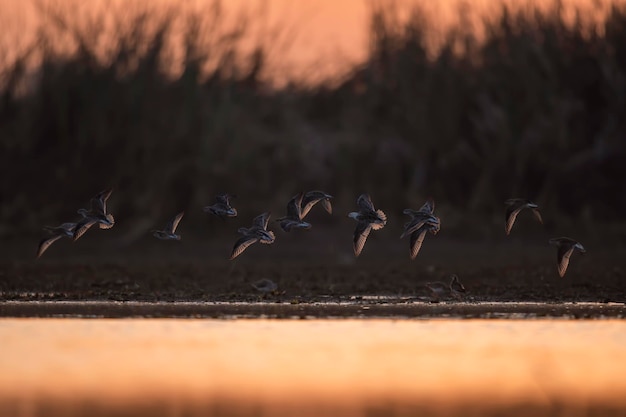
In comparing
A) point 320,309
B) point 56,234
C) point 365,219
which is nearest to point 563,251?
point 365,219

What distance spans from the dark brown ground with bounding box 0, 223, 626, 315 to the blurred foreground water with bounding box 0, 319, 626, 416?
1636 mm

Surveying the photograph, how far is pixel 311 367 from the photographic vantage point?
28.0 feet

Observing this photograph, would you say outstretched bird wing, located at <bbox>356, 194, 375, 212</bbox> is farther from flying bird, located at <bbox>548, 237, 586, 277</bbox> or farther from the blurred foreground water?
the blurred foreground water

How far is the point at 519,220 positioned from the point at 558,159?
80 centimetres

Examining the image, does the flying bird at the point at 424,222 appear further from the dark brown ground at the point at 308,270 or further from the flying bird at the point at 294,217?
the flying bird at the point at 294,217

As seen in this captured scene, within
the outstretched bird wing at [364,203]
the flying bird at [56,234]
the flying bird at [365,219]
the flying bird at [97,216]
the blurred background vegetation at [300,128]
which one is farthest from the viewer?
the blurred background vegetation at [300,128]

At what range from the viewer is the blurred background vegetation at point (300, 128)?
51.3 feet

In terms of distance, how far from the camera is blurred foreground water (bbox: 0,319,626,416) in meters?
7.36

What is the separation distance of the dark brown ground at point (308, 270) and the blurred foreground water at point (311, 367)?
5.37 feet

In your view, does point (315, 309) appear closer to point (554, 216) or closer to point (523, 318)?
point (523, 318)

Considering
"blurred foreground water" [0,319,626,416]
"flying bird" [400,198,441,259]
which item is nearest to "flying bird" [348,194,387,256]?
"flying bird" [400,198,441,259]

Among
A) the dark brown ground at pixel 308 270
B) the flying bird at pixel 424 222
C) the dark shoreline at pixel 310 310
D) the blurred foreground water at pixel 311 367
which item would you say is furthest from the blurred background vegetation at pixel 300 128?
the blurred foreground water at pixel 311 367

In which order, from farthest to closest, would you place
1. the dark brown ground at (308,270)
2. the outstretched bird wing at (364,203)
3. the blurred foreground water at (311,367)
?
the outstretched bird wing at (364,203)
the dark brown ground at (308,270)
the blurred foreground water at (311,367)

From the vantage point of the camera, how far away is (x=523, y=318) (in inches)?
414
